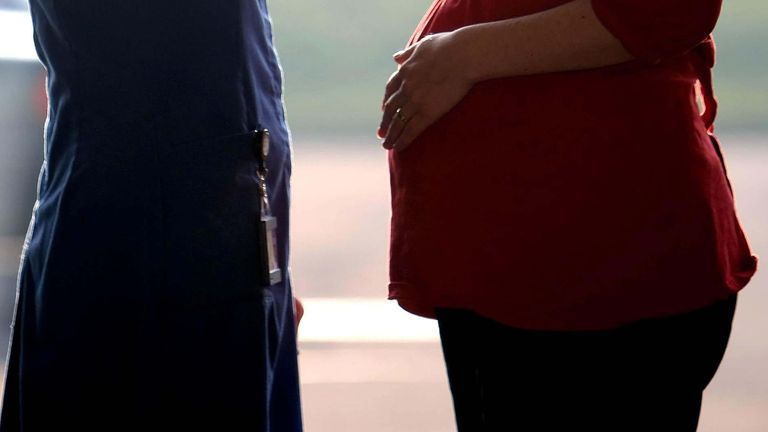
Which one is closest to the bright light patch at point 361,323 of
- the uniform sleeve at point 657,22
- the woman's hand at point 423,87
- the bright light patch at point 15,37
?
the bright light patch at point 15,37

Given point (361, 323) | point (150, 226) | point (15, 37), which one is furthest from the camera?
point (361, 323)

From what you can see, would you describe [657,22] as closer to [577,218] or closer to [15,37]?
[577,218]

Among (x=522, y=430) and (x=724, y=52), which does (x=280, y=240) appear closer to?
(x=522, y=430)

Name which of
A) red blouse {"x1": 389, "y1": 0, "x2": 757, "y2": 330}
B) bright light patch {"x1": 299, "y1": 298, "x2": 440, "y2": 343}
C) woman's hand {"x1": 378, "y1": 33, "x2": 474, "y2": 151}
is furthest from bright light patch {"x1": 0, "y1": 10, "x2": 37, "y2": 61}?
red blouse {"x1": 389, "y1": 0, "x2": 757, "y2": 330}

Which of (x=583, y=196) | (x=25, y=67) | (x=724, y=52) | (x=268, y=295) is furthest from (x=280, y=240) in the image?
(x=724, y=52)

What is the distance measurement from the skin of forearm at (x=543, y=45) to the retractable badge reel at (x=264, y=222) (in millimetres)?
→ 222

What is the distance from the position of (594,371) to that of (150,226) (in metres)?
0.42

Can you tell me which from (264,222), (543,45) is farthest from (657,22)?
(264,222)

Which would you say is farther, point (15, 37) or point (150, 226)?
point (15, 37)

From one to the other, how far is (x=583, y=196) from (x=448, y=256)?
138 mm

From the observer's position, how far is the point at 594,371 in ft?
3.47

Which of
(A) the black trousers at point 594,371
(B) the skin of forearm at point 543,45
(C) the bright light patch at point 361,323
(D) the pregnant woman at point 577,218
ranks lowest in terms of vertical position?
(C) the bright light patch at point 361,323

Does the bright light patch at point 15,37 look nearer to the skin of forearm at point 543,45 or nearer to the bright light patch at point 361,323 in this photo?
the bright light patch at point 361,323

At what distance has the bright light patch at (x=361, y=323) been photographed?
3432mm
